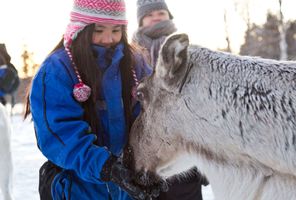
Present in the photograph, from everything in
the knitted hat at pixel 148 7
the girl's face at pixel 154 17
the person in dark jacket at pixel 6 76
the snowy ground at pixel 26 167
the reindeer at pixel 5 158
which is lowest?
the snowy ground at pixel 26 167

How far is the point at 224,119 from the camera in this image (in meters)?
2.37

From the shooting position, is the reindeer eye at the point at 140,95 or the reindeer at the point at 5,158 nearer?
the reindeer eye at the point at 140,95

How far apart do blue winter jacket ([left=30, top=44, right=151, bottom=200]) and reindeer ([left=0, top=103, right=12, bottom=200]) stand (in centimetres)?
301

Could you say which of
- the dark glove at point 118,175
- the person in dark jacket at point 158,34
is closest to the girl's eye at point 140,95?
the dark glove at point 118,175

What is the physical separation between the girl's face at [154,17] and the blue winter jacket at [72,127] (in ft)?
4.61

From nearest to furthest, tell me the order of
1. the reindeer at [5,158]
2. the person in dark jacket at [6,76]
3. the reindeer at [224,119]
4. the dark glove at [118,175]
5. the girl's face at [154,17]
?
the reindeer at [224,119] < the dark glove at [118,175] < the girl's face at [154,17] < the reindeer at [5,158] < the person in dark jacket at [6,76]

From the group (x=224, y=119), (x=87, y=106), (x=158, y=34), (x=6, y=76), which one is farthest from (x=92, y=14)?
(x=6, y=76)

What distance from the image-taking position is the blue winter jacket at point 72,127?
2.74 metres

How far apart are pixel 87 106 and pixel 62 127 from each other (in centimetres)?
25

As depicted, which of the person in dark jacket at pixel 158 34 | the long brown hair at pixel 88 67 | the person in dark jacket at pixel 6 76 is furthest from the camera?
the person in dark jacket at pixel 6 76

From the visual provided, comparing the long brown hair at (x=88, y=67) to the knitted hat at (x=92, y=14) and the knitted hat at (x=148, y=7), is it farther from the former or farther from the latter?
the knitted hat at (x=148, y=7)

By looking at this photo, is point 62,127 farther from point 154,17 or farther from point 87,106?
point 154,17

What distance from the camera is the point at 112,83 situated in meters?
3.04

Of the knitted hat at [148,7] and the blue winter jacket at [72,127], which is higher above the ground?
the knitted hat at [148,7]
